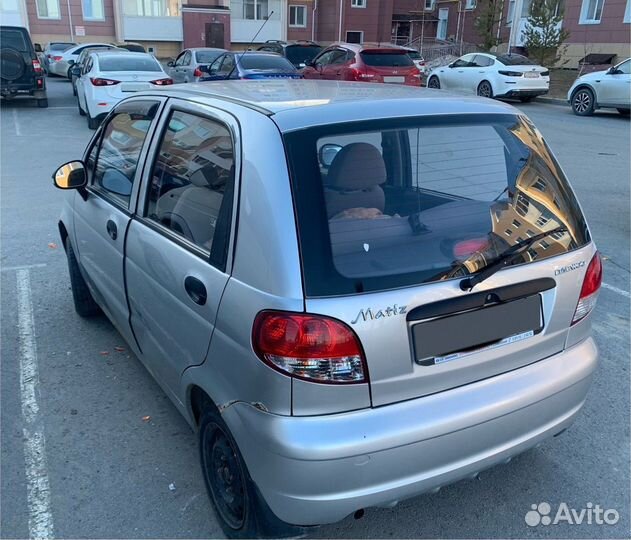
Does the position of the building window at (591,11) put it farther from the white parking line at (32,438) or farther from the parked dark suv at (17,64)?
the white parking line at (32,438)

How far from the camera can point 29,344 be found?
4059 millimetres

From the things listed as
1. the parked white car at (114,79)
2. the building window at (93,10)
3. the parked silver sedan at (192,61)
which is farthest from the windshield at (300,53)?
the building window at (93,10)

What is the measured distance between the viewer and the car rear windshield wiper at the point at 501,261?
208 cm

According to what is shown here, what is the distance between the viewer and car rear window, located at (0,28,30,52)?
15844 mm

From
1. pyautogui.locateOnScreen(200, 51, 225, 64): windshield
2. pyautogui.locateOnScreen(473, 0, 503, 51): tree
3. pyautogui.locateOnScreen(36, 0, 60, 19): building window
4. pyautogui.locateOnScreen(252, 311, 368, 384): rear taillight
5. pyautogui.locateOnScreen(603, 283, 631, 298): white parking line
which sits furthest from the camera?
pyautogui.locateOnScreen(36, 0, 60, 19): building window

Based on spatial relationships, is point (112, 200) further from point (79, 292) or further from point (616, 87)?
point (616, 87)

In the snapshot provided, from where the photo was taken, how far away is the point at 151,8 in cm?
3984

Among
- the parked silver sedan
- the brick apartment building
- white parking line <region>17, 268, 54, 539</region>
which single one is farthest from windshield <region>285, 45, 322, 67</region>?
white parking line <region>17, 268, 54, 539</region>

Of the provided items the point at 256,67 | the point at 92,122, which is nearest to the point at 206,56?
the point at 256,67

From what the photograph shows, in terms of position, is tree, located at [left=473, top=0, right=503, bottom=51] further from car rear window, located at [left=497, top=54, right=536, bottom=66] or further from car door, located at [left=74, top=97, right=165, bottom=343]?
car door, located at [left=74, top=97, right=165, bottom=343]

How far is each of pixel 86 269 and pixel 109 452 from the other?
1389 millimetres

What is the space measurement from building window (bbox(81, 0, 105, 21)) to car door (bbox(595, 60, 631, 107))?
33950 millimetres

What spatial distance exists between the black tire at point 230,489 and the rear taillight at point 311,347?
49 centimetres

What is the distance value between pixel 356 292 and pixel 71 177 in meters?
2.35
